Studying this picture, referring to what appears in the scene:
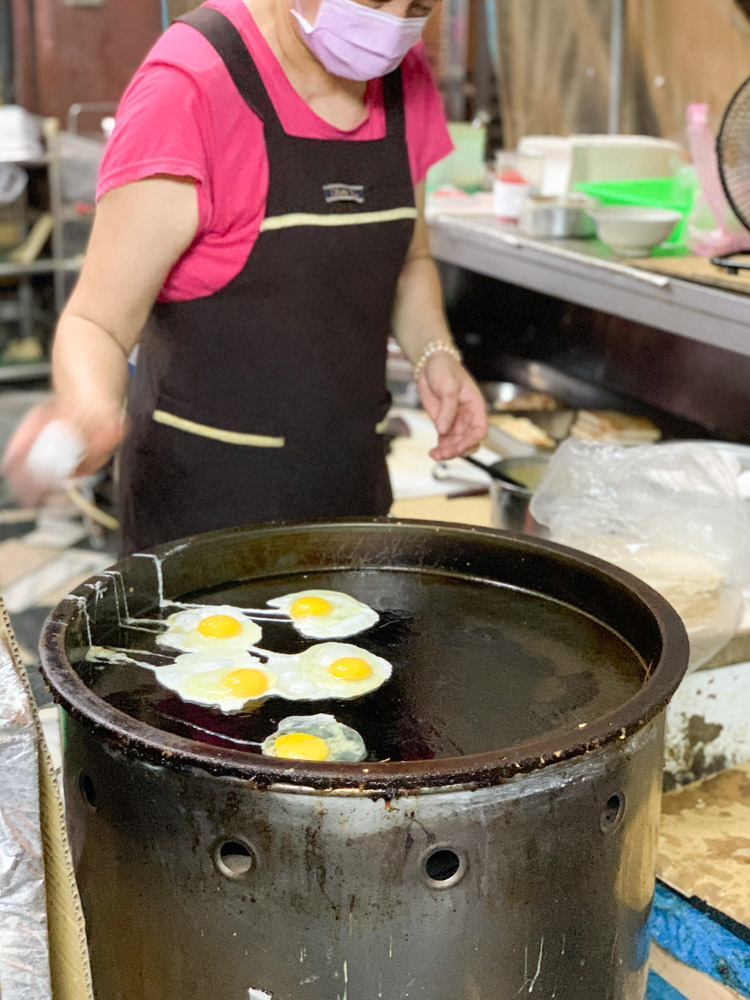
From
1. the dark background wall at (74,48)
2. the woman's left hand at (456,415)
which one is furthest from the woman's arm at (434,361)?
the dark background wall at (74,48)

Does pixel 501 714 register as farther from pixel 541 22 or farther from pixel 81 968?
pixel 541 22

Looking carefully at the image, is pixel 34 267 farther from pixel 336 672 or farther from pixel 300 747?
pixel 300 747

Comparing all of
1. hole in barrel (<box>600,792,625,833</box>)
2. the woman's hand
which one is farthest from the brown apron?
hole in barrel (<box>600,792,625,833</box>)

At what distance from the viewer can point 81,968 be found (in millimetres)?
1112

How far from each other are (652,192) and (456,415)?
1.28m

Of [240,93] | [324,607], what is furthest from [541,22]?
[324,607]

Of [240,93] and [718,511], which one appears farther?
[718,511]

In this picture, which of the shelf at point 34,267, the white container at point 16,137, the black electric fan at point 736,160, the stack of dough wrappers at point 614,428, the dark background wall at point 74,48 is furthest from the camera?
the dark background wall at point 74,48

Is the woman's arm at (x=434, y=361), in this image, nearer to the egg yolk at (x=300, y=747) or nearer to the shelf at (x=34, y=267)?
the egg yolk at (x=300, y=747)

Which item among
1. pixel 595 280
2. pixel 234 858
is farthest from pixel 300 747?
pixel 595 280

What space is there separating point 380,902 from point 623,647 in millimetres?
563

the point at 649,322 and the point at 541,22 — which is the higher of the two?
the point at 541,22

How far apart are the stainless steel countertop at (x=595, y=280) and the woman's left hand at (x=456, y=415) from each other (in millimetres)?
534

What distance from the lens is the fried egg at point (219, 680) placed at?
138 centimetres
